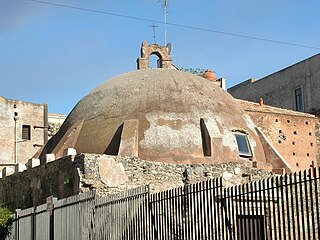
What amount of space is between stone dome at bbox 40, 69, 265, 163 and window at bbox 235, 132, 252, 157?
4.5 inches

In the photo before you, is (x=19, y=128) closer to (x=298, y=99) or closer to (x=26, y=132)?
(x=26, y=132)

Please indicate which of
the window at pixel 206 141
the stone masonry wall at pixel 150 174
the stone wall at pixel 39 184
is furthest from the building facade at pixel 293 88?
the stone wall at pixel 39 184

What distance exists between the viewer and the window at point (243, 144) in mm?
20172

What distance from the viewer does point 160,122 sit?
762 inches

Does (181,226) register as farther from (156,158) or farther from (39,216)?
(156,158)

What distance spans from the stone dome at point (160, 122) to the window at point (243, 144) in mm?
114

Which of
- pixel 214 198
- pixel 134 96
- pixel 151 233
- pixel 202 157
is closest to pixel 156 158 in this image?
pixel 202 157

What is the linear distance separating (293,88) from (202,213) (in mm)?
28559

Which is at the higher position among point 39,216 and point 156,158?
point 156,158

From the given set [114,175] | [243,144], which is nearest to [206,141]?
[243,144]

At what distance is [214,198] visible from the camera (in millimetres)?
10469

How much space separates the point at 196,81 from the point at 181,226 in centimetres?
A: 1104

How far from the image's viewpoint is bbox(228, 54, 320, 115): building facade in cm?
3666

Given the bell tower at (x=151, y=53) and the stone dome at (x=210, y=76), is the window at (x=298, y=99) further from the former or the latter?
the bell tower at (x=151, y=53)
